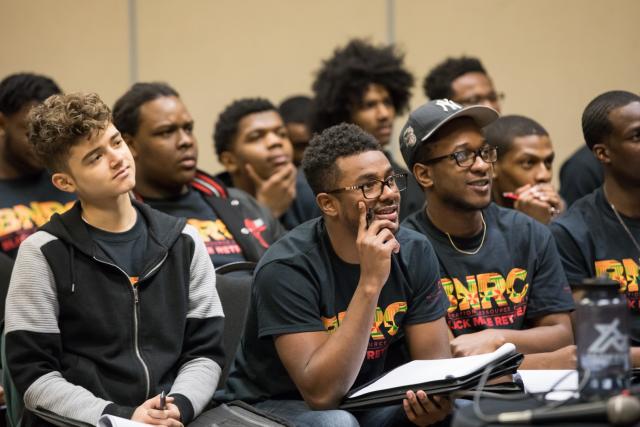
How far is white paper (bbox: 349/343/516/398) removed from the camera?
84.9 inches

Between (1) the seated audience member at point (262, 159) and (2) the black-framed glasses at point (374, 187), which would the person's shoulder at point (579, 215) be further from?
(1) the seated audience member at point (262, 159)

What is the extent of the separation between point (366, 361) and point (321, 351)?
0.82 ft

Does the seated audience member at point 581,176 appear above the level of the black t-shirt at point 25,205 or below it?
below

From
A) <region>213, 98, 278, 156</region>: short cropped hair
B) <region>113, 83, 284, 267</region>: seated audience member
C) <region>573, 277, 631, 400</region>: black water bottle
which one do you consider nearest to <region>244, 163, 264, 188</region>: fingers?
<region>213, 98, 278, 156</region>: short cropped hair

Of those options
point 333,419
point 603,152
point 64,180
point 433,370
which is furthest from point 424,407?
point 603,152

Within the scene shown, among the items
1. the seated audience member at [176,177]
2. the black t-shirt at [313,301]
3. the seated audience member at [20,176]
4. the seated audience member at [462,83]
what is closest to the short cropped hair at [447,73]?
the seated audience member at [462,83]

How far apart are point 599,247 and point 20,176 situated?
212cm

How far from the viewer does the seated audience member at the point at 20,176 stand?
339 cm

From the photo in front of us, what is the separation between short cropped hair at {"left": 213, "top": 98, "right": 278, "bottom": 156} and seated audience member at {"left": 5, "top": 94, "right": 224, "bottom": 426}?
1682 millimetres

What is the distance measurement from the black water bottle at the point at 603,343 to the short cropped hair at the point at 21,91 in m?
2.56

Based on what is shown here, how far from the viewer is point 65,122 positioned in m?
2.48

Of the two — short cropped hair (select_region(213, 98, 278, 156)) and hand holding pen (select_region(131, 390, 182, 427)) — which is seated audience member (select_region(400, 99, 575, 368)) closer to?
hand holding pen (select_region(131, 390, 182, 427))

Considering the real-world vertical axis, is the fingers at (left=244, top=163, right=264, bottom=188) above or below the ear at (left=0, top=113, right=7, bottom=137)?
below

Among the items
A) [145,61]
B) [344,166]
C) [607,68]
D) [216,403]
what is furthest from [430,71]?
[216,403]
